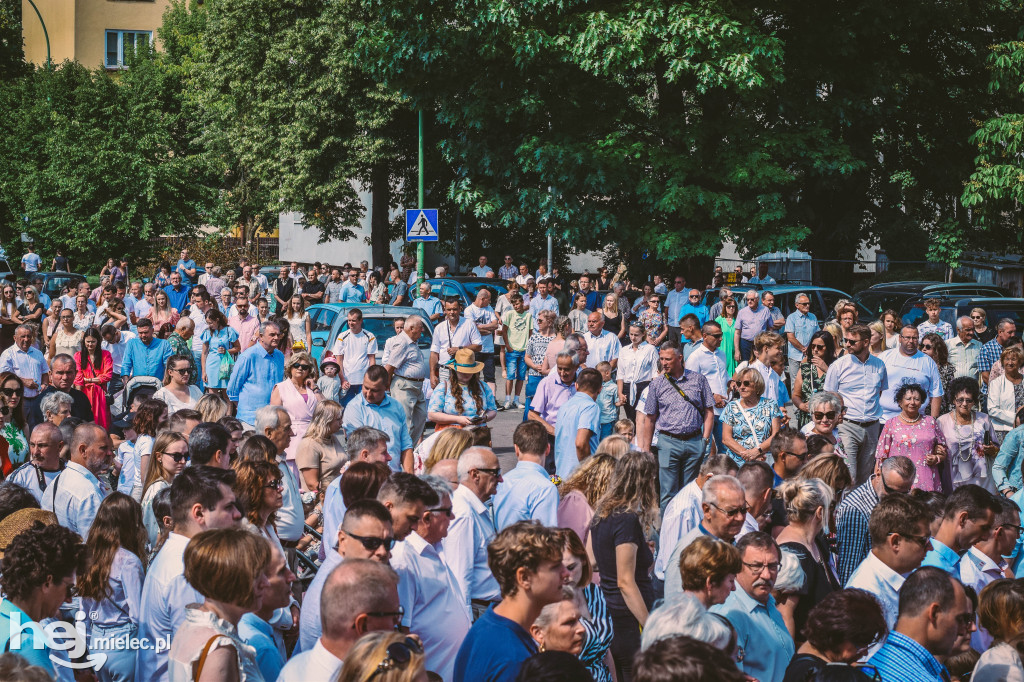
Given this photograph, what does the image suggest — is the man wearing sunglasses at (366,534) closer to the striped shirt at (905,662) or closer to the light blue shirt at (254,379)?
the striped shirt at (905,662)

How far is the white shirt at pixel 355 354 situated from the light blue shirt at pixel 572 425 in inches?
184

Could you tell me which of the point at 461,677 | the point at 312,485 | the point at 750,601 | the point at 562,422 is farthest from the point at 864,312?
the point at 461,677

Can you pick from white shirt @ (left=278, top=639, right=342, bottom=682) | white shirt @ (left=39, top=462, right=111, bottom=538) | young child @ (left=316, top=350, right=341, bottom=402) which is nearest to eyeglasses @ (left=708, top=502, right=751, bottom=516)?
white shirt @ (left=278, top=639, right=342, bottom=682)

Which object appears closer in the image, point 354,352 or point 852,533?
point 852,533

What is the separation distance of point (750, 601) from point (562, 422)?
14.0 feet

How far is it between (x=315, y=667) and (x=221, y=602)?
22.0 inches

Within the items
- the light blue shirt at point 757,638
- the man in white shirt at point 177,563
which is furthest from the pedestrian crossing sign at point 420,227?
the light blue shirt at point 757,638

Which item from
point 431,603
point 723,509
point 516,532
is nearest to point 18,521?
point 431,603

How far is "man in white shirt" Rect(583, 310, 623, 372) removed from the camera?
1412cm

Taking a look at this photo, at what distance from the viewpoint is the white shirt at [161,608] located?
15.9 ft

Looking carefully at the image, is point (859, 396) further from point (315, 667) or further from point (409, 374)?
point (315, 667)

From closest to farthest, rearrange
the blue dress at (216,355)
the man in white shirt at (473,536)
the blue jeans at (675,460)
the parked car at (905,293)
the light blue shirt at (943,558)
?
the man in white shirt at (473,536) < the light blue shirt at (943,558) < the blue jeans at (675,460) < the blue dress at (216,355) < the parked car at (905,293)

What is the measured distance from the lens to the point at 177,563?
5039 mm

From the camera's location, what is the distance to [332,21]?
1218 inches
